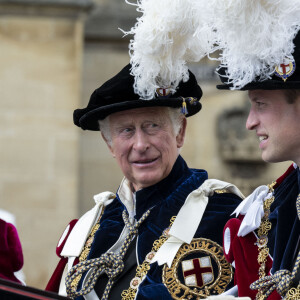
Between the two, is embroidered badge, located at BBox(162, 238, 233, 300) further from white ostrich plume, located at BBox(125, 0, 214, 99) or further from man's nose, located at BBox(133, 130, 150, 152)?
white ostrich plume, located at BBox(125, 0, 214, 99)

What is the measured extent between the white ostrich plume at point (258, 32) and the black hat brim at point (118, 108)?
36.0 inches

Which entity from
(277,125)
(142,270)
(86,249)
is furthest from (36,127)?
(277,125)

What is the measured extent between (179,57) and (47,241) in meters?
4.92

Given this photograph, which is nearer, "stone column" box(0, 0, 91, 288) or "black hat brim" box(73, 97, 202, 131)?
"black hat brim" box(73, 97, 202, 131)

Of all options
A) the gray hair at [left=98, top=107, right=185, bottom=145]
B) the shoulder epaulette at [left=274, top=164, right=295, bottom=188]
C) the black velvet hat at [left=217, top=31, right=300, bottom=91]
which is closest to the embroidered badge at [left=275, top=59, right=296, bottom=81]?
the black velvet hat at [left=217, top=31, right=300, bottom=91]

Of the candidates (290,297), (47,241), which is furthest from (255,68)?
(47,241)

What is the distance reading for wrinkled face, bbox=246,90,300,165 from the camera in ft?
13.2

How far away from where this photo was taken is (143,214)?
5.11 metres

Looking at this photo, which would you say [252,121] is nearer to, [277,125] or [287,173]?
[277,125]

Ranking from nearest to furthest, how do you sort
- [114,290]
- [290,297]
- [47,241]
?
[290,297]
[114,290]
[47,241]

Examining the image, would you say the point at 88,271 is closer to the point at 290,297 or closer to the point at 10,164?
the point at 290,297

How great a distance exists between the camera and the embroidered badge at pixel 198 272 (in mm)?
4754

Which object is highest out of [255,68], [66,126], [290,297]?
[66,126]

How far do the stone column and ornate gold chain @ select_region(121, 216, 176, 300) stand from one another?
185 inches
